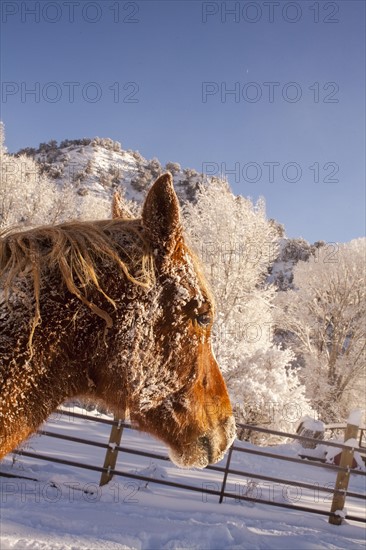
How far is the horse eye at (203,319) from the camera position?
146cm

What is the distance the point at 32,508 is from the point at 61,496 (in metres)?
0.65

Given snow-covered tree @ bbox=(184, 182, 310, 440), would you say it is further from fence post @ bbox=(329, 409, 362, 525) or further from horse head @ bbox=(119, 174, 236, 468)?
horse head @ bbox=(119, 174, 236, 468)

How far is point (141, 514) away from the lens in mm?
5148

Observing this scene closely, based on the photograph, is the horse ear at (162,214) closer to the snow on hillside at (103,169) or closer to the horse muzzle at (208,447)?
the horse muzzle at (208,447)

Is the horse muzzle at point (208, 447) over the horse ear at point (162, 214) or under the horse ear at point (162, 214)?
under

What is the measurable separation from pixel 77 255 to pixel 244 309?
17749mm

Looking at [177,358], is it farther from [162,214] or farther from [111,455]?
[111,455]

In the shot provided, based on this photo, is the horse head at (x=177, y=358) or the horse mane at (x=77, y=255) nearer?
the horse mane at (x=77, y=255)

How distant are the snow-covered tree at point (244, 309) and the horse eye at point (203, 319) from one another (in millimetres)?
13434

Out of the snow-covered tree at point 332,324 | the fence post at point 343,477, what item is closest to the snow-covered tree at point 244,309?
the snow-covered tree at point 332,324

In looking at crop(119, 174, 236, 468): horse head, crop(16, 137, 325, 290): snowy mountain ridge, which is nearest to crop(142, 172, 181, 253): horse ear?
crop(119, 174, 236, 468): horse head

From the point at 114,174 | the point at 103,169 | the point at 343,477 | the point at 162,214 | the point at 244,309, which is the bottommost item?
the point at 343,477

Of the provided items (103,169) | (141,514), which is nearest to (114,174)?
(103,169)

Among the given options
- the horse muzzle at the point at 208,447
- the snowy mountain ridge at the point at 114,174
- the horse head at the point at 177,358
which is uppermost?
the snowy mountain ridge at the point at 114,174
